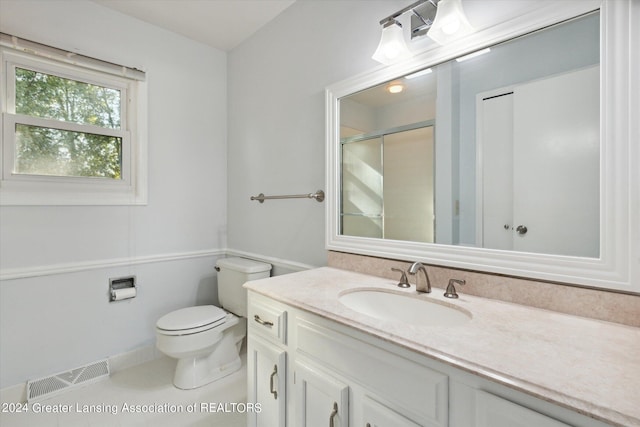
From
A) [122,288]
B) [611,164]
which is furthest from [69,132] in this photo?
[611,164]

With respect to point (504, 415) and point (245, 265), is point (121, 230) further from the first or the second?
point (504, 415)

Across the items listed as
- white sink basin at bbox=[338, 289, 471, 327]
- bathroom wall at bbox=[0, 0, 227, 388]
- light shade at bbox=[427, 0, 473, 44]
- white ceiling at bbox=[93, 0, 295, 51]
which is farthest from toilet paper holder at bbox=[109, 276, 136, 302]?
light shade at bbox=[427, 0, 473, 44]

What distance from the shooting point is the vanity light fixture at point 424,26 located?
3.68ft

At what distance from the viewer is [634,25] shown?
835 millimetres

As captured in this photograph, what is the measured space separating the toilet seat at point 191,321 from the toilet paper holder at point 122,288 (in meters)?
0.38

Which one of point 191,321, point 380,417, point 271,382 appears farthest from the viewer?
point 191,321

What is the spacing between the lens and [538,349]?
27.5 inches

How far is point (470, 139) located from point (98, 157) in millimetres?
A: 2286

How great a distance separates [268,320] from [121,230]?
1.49m

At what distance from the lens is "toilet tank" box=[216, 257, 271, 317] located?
79.8 inches

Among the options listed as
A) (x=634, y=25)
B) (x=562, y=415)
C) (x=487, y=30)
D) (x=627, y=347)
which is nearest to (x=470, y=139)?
(x=487, y=30)

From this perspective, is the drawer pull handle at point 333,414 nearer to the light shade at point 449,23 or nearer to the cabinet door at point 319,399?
the cabinet door at point 319,399

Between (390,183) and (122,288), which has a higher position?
(390,183)

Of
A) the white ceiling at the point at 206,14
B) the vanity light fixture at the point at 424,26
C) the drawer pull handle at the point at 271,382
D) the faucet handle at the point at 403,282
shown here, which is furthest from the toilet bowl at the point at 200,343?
the white ceiling at the point at 206,14
